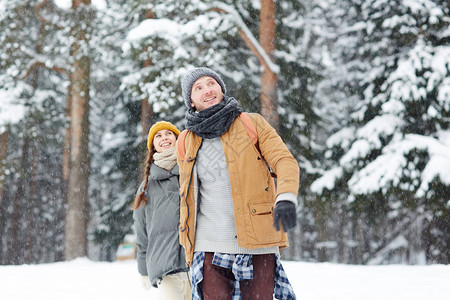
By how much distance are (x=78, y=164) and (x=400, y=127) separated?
8.17 m

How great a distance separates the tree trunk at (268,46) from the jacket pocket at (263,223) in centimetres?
842

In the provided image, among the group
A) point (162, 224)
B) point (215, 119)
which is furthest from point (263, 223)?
point (162, 224)

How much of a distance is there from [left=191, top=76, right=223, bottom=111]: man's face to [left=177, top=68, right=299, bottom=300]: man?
5 cm

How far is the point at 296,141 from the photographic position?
12516 millimetres

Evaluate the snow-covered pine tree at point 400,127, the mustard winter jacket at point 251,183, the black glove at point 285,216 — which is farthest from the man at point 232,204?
the snow-covered pine tree at point 400,127

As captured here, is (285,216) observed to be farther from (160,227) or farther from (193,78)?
(160,227)

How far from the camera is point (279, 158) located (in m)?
2.52

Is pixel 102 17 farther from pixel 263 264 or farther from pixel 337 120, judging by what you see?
pixel 263 264

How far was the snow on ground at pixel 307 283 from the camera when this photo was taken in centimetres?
595

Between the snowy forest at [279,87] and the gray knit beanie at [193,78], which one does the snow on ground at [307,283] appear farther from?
the gray knit beanie at [193,78]

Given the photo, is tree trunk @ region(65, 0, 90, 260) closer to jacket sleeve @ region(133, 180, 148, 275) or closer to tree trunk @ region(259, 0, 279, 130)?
tree trunk @ region(259, 0, 279, 130)

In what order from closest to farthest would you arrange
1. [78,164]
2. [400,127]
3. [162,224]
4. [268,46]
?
[162,224]
[400,127]
[268,46]
[78,164]

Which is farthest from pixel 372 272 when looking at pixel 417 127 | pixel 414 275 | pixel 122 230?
pixel 122 230

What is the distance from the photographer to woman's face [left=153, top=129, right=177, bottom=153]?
4.39m
